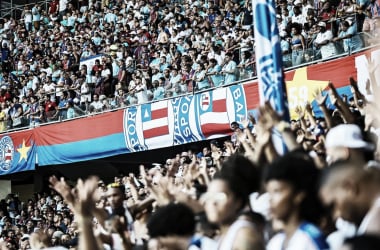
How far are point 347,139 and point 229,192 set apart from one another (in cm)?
71

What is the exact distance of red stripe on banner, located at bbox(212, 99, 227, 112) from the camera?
1354 centimetres

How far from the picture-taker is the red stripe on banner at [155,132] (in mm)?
14811

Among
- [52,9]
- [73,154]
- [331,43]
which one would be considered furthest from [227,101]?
[52,9]

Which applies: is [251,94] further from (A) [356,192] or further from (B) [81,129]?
(A) [356,192]

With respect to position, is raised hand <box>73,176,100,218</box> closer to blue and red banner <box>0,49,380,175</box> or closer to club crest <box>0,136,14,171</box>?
blue and red banner <box>0,49,380,175</box>

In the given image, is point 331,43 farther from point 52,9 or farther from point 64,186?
point 52,9

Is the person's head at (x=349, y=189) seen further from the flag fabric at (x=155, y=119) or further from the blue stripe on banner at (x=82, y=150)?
the blue stripe on banner at (x=82, y=150)

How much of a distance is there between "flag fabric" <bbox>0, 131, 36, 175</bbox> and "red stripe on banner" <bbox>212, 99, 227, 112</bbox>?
591 cm

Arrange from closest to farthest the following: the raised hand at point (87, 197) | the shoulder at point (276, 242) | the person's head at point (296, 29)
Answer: the shoulder at point (276, 242)
the raised hand at point (87, 197)
the person's head at point (296, 29)

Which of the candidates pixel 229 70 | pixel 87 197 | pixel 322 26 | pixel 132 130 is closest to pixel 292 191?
pixel 87 197

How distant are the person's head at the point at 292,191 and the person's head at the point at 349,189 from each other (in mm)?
130

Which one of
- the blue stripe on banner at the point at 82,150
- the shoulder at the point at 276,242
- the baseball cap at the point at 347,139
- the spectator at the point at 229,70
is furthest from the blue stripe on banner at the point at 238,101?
the shoulder at the point at 276,242

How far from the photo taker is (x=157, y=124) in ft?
49.0

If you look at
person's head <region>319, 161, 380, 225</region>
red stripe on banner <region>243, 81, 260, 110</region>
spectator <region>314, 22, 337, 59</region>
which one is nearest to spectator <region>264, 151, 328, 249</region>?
person's head <region>319, 161, 380, 225</region>
